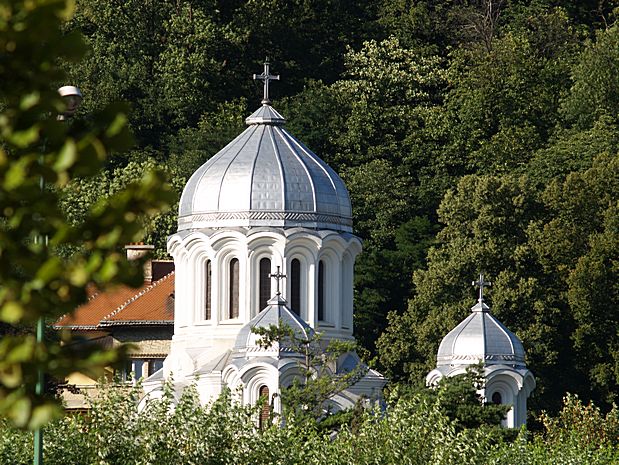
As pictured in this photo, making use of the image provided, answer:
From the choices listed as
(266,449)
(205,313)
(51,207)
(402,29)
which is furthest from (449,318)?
(51,207)

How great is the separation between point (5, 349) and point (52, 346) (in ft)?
0.47

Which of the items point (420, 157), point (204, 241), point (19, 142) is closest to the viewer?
point (19, 142)

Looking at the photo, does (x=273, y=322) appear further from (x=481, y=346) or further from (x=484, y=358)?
(x=481, y=346)

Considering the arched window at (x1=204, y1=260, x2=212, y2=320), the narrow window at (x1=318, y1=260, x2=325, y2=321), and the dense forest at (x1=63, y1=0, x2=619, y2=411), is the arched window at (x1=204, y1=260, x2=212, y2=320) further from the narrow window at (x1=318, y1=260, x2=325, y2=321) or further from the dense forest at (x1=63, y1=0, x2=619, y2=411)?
the dense forest at (x1=63, y1=0, x2=619, y2=411)

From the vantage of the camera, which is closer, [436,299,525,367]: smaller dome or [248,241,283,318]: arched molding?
[248,241,283,318]: arched molding

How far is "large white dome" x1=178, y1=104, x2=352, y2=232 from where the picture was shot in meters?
46.8

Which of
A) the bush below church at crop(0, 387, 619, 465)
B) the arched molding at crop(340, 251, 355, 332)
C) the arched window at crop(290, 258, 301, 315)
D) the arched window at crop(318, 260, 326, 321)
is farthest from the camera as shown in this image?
the arched molding at crop(340, 251, 355, 332)

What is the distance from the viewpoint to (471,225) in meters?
60.1

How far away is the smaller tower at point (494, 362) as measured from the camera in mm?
48406

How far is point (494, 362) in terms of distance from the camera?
4875cm

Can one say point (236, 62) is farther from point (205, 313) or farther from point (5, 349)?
point (5, 349)

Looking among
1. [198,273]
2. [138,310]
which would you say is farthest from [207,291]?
[138,310]

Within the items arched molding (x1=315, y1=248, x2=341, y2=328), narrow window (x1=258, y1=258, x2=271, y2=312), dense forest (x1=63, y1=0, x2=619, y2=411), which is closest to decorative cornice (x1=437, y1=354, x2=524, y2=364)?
arched molding (x1=315, y1=248, x2=341, y2=328)

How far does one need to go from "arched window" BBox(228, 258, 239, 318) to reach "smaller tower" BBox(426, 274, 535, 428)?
5297 millimetres
